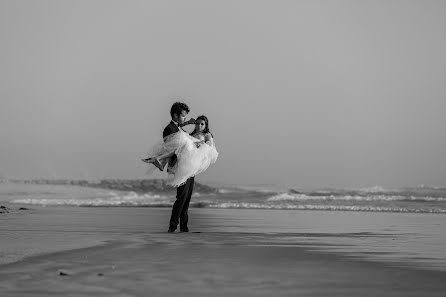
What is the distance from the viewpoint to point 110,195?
25.5 meters

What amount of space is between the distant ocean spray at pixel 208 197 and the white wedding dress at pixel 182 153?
8.84 metres

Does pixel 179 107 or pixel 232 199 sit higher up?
pixel 179 107

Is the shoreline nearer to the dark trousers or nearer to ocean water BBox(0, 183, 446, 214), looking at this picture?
the dark trousers

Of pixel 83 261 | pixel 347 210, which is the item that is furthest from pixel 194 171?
pixel 347 210

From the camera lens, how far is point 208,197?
23.3 metres

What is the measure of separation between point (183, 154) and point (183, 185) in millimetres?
473

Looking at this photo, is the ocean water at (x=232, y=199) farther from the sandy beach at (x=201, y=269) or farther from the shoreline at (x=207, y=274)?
the shoreline at (x=207, y=274)

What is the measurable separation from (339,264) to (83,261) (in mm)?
1900

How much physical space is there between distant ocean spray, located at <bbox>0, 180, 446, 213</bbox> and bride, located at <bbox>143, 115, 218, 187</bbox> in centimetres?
868

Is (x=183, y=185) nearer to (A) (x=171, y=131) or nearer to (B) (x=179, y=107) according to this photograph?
(A) (x=171, y=131)

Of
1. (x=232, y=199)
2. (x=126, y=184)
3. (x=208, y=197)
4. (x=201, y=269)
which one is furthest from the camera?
(x=126, y=184)

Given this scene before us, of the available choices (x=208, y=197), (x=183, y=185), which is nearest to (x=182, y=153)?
(x=183, y=185)

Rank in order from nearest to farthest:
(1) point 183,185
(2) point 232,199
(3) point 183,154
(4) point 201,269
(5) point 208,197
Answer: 1. (4) point 201,269
2. (3) point 183,154
3. (1) point 183,185
4. (2) point 232,199
5. (5) point 208,197

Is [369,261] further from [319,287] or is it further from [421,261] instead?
[319,287]
